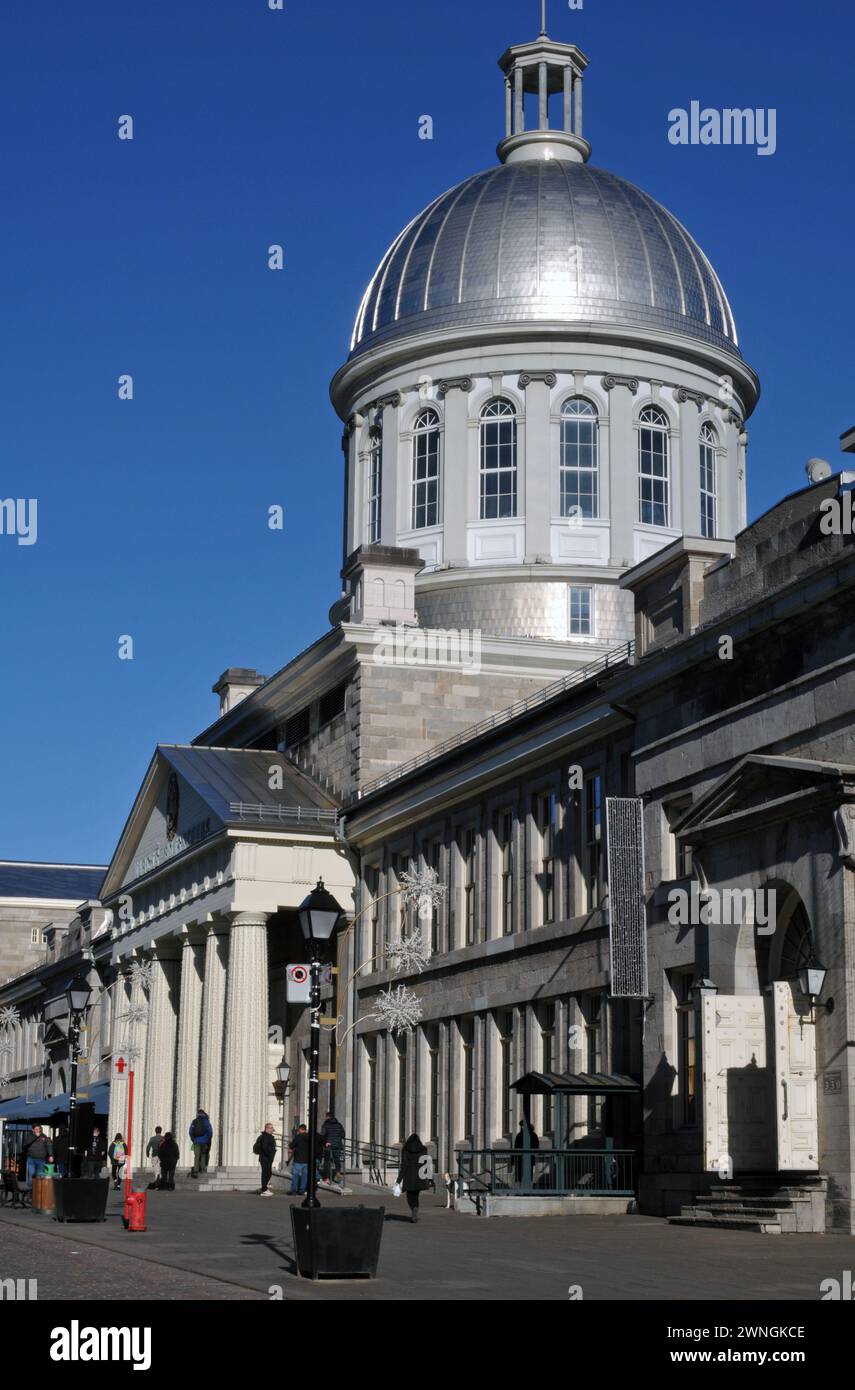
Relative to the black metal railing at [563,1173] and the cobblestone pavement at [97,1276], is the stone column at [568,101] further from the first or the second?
the cobblestone pavement at [97,1276]

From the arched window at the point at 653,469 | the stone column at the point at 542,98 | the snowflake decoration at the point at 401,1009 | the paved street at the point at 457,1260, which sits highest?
the stone column at the point at 542,98

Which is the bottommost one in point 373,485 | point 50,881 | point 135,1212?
point 135,1212

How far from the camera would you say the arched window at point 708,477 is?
66.3m

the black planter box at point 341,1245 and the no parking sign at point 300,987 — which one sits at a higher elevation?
the no parking sign at point 300,987

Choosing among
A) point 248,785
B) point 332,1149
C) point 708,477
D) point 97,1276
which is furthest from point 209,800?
point 97,1276

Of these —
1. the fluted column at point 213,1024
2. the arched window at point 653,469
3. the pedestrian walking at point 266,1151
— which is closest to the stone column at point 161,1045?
the fluted column at point 213,1024

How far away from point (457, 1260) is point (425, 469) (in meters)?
45.6

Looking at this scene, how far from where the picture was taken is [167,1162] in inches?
1852

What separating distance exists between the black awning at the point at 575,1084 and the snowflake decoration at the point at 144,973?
30177mm

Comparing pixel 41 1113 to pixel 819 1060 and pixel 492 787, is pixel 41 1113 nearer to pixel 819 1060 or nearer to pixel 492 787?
pixel 492 787

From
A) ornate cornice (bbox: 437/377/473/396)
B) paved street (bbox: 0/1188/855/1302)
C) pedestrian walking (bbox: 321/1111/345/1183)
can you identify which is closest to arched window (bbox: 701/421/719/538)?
ornate cornice (bbox: 437/377/473/396)

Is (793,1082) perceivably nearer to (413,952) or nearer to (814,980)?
(814,980)

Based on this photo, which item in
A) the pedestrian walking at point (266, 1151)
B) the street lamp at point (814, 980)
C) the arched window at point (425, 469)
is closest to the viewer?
the street lamp at point (814, 980)
